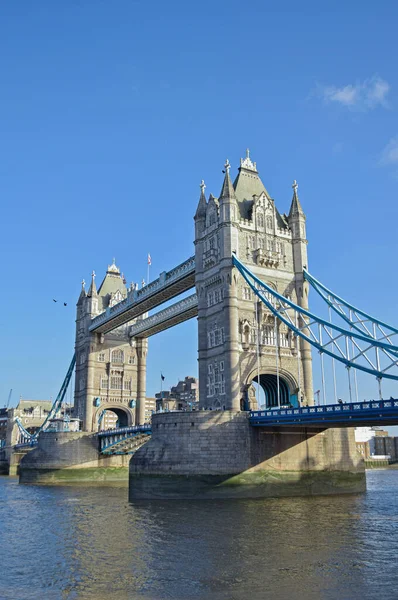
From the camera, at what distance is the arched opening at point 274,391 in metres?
49.7

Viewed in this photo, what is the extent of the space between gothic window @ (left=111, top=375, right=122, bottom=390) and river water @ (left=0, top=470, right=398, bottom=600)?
40.7m

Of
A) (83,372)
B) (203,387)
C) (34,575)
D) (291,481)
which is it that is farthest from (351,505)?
(83,372)

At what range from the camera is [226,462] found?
40.9 metres

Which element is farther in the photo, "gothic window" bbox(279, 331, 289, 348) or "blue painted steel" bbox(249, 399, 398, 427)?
"gothic window" bbox(279, 331, 289, 348)

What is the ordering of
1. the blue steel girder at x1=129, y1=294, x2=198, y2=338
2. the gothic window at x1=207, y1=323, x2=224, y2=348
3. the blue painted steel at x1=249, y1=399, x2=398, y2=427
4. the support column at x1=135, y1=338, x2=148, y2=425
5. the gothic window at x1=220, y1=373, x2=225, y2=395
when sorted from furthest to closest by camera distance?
the support column at x1=135, y1=338, x2=148, y2=425 → the blue steel girder at x1=129, y1=294, x2=198, y2=338 → the gothic window at x1=207, y1=323, x2=224, y2=348 → the gothic window at x1=220, y1=373, x2=225, y2=395 → the blue painted steel at x1=249, y1=399, x2=398, y2=427

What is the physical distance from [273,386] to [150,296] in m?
17.8

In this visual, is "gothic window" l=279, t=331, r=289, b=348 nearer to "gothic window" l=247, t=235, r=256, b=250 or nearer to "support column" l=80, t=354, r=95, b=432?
"gothic window" l=247, t=235, r=256, b=250

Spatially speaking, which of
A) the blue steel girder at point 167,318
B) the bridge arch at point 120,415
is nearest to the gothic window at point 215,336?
the blue steel girder at point 167,318

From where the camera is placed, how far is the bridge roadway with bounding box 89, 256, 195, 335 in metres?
56.4

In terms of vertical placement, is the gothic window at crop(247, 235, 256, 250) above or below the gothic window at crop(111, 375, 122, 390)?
above

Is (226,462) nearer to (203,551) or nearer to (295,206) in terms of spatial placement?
(203,551)

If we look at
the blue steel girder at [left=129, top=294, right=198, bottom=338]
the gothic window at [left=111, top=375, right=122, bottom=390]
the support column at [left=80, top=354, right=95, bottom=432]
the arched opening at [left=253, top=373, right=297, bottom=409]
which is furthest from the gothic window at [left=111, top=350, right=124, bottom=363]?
the arched opening at [left=253, top=373, right=297, bottom=409]

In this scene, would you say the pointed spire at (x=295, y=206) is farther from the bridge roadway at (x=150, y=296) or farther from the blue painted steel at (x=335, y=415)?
the blue painted steel at (x=335, y=415)

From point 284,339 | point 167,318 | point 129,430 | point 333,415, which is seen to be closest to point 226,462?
point 333,415
